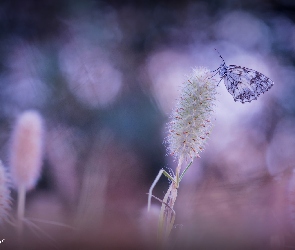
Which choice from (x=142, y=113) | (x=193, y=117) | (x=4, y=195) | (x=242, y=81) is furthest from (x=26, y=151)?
(x=242, y=81)

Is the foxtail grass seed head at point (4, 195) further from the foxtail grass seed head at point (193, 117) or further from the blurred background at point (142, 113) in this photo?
the foxtail grass seed head at point (193, 117)

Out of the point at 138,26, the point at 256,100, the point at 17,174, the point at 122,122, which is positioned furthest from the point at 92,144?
the point at 256,100

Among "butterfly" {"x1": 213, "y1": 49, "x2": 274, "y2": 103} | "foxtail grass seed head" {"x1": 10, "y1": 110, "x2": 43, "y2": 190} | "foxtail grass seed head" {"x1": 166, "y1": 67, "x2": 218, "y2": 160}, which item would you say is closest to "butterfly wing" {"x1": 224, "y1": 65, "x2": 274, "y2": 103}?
"butterfly" {"x1": 213, "y1": 49, "x2": 274, "y2": 103}

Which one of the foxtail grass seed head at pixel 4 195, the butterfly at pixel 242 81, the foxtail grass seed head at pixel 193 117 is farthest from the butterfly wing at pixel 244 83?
the foxtail grass seed head at pixel 4 195

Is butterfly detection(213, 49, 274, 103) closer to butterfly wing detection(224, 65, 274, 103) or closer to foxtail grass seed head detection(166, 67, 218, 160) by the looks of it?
butterfly wing detection(224, 65, 274, 103)

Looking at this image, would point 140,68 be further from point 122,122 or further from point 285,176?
point 285,176

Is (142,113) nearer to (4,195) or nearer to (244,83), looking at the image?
(244,83)

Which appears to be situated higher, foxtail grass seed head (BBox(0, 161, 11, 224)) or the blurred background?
the blurred background
